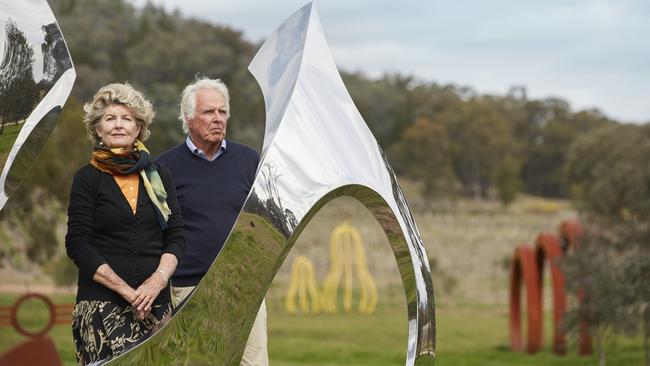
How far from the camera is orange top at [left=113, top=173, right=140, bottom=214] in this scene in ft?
15.5

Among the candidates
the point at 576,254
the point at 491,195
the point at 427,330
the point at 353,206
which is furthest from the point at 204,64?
the point at 427,330

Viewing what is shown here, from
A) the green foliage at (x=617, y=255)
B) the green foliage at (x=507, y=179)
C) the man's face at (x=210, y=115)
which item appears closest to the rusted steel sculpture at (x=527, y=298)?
the green foliage at (x=617, y=255)

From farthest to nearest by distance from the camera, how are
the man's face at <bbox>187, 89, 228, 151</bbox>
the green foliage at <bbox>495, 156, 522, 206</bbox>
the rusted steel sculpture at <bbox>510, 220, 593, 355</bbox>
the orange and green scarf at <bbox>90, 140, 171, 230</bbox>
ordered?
the green foliage at <bbox>495, 156, 522, 206</bbox>, the rusted steel sculpture at <bbox>510, 220, 593, 355</bbox>, the man's face at <bbox>187, 89, 228, 151</bbox>, the orange and green scarf at <bbox>90, 140, 171, 230</bbox>

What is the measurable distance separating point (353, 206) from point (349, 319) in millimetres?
21572

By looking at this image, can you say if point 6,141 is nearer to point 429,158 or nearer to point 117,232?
point 117,232

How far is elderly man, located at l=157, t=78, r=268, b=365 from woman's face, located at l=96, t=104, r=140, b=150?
743mm

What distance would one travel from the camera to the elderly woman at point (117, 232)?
4.64 meters

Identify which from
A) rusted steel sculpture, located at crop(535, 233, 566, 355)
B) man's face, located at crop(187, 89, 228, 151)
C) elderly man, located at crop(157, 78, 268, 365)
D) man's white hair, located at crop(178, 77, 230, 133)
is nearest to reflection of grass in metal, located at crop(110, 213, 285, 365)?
elderly man, located at crop(157, 78, 268, 365)

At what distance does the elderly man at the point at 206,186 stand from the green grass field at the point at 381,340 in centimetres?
924

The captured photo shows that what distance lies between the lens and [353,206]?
4781 cm

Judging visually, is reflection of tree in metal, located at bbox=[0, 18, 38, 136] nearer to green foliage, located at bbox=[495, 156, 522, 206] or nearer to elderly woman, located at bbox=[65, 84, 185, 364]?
elderly woman, located at bbox=[65, 84, 185, 364]

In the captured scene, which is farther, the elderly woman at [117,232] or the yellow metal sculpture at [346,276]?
the yellow metal sculpture at [346,276]

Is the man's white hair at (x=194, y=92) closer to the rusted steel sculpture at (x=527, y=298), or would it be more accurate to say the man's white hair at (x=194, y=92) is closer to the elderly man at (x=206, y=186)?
the elderly man at (x=206, y=186)

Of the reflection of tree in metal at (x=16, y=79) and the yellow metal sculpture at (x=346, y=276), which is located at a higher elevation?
the reflection of tree in metal at (x=16, y=79)
